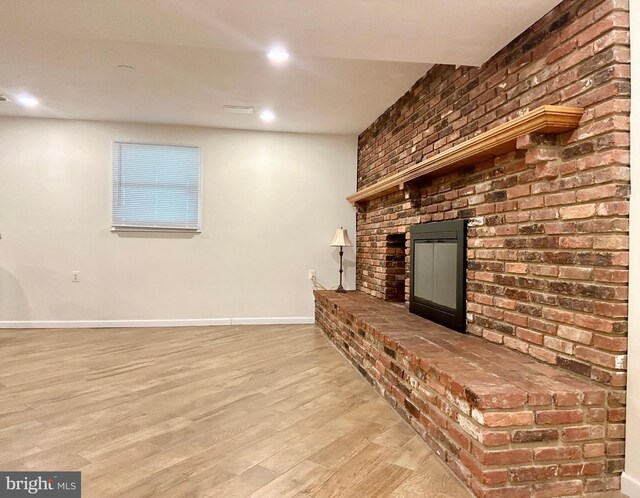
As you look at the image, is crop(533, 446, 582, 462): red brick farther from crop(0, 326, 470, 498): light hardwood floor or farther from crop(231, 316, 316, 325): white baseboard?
crop(231, 316, 316, 325): white baseboard

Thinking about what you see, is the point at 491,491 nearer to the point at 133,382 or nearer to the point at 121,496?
the point at 121,496

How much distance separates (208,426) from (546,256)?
→ 196 cm

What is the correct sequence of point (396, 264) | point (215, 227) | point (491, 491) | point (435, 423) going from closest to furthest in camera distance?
point (491, 491) → point (435, 423) → point (396, 264) → point (215, 227)

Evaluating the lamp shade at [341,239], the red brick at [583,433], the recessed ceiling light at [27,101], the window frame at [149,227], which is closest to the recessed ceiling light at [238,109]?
the window frame at [149,227]

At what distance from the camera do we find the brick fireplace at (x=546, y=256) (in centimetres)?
164

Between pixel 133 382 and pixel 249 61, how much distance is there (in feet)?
8.27

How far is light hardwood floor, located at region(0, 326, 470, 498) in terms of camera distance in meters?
1.75

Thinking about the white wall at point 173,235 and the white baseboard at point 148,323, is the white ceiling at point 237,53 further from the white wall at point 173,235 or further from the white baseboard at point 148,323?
the white baseboard at point 148,323

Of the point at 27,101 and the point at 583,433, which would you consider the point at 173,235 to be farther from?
the point at 583,433

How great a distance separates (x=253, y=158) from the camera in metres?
5.22

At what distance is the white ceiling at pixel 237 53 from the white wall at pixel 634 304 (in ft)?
1.97

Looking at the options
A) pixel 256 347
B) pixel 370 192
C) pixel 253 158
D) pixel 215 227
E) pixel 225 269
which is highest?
pixel 253 158

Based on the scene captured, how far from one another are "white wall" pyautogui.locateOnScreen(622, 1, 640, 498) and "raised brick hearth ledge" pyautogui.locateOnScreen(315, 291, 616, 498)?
0.09m

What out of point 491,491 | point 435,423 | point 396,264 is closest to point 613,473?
point 491,491
